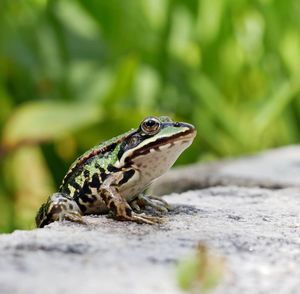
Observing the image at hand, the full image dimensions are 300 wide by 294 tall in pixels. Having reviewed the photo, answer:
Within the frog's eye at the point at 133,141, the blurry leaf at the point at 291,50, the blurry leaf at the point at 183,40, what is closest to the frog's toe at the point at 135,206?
the frog's eye at the point at 133,141

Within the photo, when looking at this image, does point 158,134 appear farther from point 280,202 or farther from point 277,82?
point 277,82

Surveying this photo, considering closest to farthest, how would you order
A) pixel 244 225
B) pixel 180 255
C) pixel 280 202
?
pixel 180 255 → pixel 244 225 → pixel 280 202

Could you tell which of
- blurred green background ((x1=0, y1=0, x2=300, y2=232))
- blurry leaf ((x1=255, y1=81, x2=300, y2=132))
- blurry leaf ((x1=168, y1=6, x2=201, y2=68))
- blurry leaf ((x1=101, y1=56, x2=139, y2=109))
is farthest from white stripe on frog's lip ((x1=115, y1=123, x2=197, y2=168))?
blurry leaf ((x1=168, y1=6, x2=201, y2=68))

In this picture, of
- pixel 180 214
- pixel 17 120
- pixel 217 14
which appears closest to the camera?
pixel 180 214

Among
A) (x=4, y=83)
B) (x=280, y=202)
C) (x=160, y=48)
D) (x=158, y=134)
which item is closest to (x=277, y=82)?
(x=160, y=48)

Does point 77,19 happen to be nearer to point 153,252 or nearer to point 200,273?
point 153,252

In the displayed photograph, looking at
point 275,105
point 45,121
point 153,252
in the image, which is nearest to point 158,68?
point 275,105
